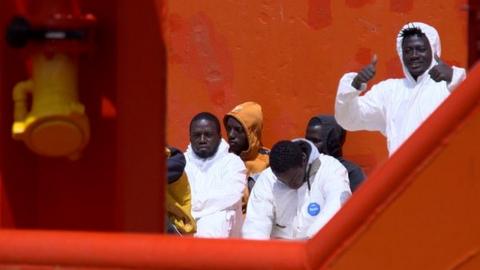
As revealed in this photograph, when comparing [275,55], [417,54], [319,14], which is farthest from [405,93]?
[275,55]

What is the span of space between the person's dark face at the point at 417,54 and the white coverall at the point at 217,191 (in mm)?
982

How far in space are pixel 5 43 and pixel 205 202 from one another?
→ 3.49 meters

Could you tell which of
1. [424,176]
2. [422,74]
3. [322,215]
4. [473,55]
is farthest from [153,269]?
[422,74]

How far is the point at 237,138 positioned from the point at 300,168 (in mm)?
1298

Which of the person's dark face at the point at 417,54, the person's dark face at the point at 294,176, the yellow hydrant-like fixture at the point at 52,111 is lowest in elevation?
the person's dark face at the point at 294,176

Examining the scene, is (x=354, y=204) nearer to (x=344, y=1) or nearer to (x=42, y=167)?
(x=42, y=167)

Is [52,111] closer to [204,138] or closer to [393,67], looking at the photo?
[204,138]

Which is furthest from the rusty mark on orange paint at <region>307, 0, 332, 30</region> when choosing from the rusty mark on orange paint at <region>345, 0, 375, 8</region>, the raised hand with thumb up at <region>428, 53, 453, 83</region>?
the raised hand with thumb up at <region>428, 53, 453, 83</region>

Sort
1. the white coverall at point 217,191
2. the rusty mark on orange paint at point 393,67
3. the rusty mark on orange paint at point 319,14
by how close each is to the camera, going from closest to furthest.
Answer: the white coverall at point 217,191
the rusty mark on orange paint at point 393,67
the rusty mark on orange paint at point 319,14

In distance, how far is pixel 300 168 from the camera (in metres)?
5.30

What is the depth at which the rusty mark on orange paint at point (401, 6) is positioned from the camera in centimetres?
A: 671

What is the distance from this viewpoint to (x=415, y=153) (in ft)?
7.00

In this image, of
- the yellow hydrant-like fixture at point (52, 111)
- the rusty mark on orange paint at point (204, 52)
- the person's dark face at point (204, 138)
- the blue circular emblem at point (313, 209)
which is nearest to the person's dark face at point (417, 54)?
the blue circular emblem at point (313, 209)

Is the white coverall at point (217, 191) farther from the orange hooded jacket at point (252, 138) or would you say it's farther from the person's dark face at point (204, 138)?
the orange hooded jacket at point (252, 138)
